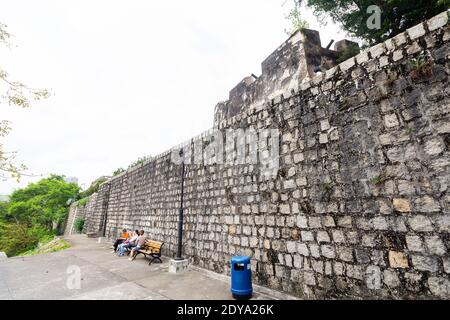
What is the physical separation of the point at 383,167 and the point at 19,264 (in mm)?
11696

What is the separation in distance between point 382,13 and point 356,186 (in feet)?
24.6

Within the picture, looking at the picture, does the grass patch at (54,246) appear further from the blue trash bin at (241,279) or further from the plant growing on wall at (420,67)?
the plant growing on wall at (420,67)

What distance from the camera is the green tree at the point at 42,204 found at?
31797 mm

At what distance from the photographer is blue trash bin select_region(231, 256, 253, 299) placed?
442 cm

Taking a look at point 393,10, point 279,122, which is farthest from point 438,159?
point 393,10

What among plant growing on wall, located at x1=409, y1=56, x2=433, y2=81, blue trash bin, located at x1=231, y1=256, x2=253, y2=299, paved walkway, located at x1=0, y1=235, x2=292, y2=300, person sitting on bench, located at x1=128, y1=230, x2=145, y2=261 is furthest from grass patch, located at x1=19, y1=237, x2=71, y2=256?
plant growing on wall, located at x1=409, y1=56, x2=433, y2=81

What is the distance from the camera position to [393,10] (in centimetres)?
746

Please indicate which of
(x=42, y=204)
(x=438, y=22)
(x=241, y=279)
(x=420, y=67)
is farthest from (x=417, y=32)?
(x=42, y=204)

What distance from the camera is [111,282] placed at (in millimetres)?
5746

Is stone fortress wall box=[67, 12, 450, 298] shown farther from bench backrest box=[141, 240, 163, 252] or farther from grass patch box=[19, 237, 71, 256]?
grass patch box=[19, 237, 71, 256]

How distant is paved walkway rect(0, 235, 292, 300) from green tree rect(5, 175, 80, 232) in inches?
1145

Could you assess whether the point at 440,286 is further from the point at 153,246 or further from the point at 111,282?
the point at 153,246

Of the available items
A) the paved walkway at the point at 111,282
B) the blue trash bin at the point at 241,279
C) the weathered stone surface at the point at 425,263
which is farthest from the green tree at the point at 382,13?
the paved walkway at the point at 111,282
